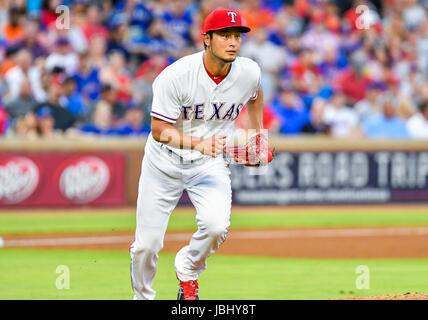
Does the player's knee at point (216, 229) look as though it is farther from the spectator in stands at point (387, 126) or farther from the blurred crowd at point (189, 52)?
the spectator in stands at point (387, 126)

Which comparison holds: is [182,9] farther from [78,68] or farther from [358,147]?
[358,147]

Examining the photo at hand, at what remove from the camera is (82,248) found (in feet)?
35.6

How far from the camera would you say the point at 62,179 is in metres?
14.0

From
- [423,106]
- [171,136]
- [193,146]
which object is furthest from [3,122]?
[193,146]

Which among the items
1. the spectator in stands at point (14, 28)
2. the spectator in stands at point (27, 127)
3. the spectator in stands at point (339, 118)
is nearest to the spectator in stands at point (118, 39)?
the spectator in stands at point (14, 28)

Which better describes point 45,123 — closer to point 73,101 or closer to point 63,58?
point 73,101

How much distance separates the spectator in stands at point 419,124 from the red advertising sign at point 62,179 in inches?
222

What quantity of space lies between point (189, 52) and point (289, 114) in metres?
2.21

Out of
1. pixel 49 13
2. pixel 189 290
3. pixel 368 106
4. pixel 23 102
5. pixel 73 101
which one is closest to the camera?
pixel 189 290

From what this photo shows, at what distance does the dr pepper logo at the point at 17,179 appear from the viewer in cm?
1361

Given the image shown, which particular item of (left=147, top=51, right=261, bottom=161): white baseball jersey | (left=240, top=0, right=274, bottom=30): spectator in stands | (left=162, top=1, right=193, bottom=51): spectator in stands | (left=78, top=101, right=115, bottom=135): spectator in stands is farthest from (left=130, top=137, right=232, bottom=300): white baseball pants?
(left=240, top=0, right=274, bottom=30): spectator in stands

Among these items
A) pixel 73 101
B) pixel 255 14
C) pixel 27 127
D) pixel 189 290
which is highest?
pixel 255 14

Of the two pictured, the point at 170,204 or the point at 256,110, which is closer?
the point at 170,204
